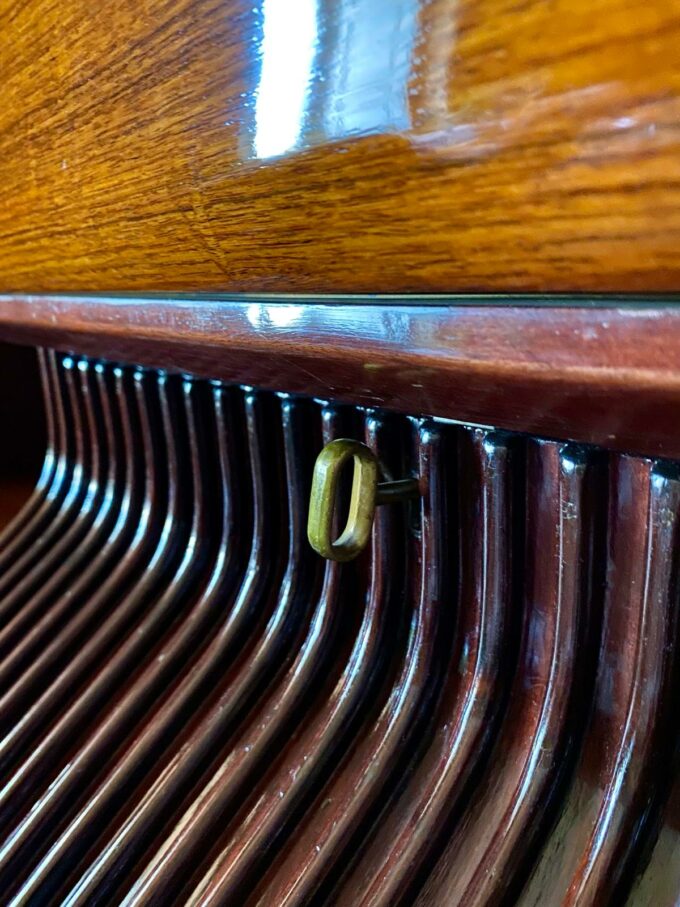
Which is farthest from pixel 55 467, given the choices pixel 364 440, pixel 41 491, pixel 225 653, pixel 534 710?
pixel 534 710

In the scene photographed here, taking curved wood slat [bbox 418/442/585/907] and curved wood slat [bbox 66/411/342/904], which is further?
curved wood slat [bbox 66/411/342/904]

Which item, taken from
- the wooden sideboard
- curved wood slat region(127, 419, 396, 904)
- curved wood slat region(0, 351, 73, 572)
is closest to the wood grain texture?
the wooden sideboard

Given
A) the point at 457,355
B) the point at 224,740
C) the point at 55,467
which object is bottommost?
the point at 224,740

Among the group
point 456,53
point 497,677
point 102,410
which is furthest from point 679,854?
point 102,410

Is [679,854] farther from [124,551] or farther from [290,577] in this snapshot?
[124,551]

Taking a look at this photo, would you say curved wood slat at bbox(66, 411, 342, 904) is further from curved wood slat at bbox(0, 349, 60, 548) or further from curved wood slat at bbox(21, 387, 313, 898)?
curved wood slat at bbox(0, 349, 60, 548)

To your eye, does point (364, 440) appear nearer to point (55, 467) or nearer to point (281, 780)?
point (281, 780)
